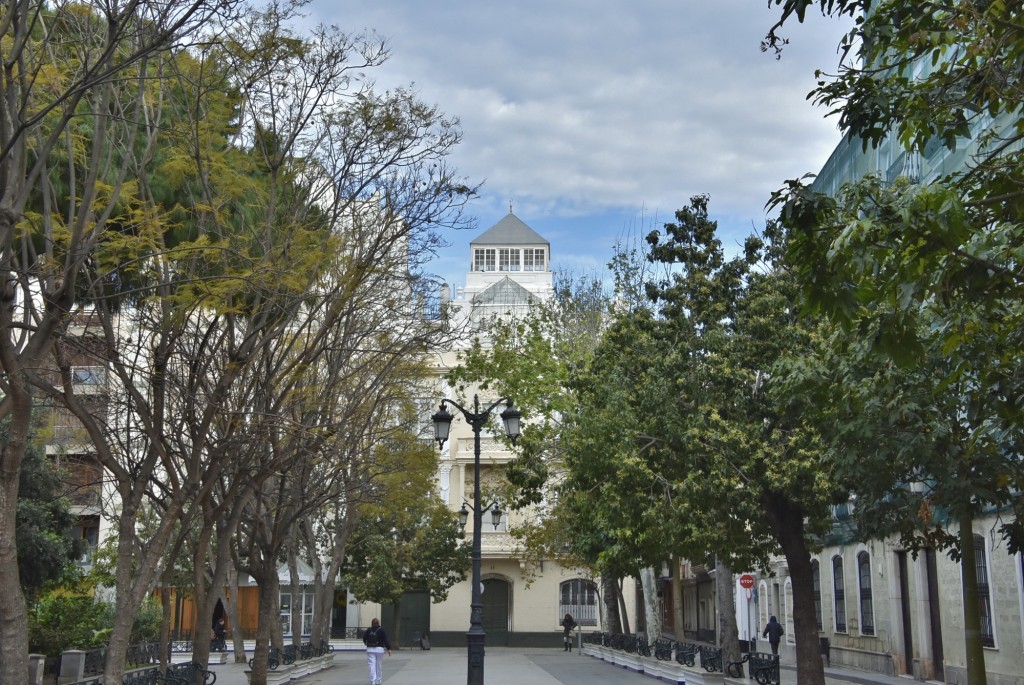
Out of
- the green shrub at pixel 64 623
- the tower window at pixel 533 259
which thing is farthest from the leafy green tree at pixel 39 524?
the tower window at pixel 533 259

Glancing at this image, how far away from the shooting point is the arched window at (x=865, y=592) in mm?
32031

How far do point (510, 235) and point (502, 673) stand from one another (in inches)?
1982

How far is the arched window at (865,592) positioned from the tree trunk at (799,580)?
12.6m

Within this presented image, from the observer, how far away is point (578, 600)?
55000mm

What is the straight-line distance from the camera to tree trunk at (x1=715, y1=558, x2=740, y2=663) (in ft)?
80.9

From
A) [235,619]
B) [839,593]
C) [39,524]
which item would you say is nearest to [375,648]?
[39,524]

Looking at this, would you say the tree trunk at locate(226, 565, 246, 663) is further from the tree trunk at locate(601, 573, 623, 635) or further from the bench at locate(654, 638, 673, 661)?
the bench at locate(654, 638, 673, 661)

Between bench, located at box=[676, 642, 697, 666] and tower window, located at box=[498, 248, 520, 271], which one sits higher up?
tower window, located at box=[498, 248, 520, 271]

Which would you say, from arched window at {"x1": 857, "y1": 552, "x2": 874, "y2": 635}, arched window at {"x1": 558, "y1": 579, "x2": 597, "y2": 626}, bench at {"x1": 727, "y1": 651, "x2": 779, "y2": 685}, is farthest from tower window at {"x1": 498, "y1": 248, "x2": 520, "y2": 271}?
bench at {"x1": 727, "y1": 651, "x2": 779, "y2": 685}

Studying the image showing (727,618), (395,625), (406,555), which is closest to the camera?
(727,618)

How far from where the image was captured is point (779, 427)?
798 inches

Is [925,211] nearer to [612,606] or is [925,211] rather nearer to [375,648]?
[375,648]

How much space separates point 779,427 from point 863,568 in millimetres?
14648

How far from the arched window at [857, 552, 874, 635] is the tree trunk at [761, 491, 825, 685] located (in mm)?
12621
